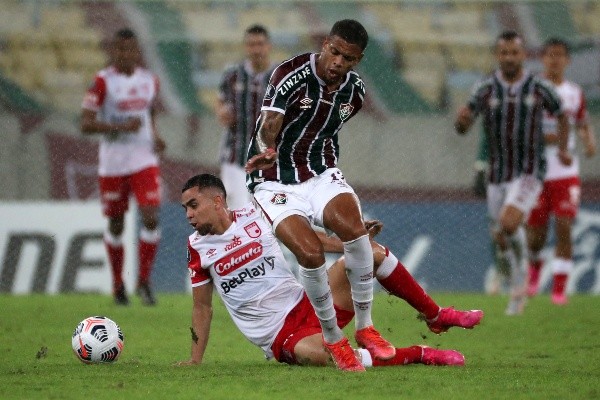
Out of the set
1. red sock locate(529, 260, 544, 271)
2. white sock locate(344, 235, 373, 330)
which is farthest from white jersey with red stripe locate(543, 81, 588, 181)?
white sock locate(344, 235, 373, 330)

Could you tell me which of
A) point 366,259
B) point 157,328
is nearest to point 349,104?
point 366,259

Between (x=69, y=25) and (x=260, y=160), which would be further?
(x=69, y=25)

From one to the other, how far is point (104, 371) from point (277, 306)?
98 centimetres

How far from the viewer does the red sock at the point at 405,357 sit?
21.6 ft

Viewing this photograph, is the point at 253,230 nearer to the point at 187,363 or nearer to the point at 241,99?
the point at 187,363

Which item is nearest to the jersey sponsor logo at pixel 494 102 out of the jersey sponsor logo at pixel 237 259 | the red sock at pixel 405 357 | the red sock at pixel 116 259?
the red sock at pixel 116 259

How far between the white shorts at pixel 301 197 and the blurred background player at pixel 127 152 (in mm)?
4743

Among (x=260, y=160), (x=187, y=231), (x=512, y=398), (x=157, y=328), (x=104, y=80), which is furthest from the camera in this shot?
(x=187, y=231)

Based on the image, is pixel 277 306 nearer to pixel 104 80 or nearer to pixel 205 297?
pixel 205 297

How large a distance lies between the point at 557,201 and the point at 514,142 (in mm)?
1609

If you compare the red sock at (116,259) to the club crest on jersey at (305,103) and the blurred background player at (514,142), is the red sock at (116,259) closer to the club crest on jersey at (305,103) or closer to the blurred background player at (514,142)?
the blurred background player at (514,142)

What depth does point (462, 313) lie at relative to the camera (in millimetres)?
6789

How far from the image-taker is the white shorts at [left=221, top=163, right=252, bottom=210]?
479 inches

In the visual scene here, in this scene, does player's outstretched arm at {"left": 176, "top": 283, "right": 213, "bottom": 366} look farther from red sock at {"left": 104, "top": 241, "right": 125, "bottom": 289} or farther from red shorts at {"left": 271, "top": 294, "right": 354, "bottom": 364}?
red sock at {"left": 104, "top": 241, "right": 125, "bottom": 289}
